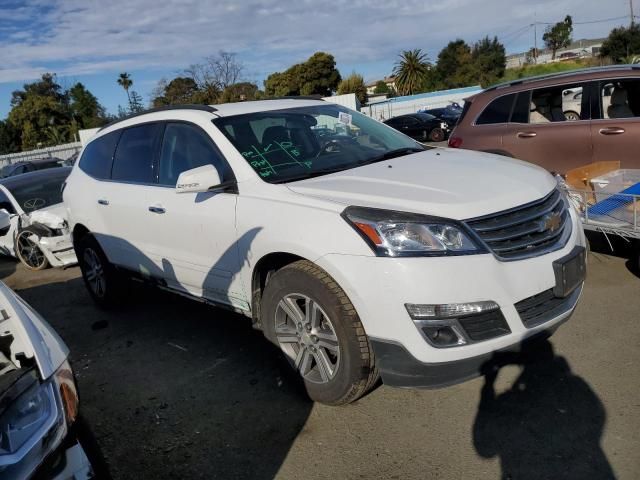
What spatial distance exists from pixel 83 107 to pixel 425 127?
51.4 m

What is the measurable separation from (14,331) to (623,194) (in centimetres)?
430

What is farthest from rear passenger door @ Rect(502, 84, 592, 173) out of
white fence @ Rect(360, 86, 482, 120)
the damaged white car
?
white fence @ Rect(360, 86, 482, 120)

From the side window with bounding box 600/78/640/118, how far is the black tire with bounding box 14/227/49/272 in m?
7.61

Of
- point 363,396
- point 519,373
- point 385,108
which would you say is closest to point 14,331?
point 363,396

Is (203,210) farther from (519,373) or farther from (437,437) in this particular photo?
(519,373)

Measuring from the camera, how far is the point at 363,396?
333 cm

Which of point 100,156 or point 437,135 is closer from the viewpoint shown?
point 100,156

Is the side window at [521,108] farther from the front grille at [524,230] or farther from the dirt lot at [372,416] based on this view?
the front grille at [524,230]

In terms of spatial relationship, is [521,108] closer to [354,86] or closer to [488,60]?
[354,86]

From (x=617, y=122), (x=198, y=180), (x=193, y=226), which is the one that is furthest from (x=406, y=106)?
(x=198, y=180)

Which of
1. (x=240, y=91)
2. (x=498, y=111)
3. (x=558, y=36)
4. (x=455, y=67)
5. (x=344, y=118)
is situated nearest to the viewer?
(x=344, y=118)

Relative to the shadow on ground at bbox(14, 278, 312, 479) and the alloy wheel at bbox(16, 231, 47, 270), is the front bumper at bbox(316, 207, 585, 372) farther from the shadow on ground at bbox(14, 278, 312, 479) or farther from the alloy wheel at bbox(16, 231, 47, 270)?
the alloy wheel at bbox(16, 231, 47, 270)

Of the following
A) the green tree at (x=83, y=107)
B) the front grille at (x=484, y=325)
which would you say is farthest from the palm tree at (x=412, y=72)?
the front grille at (x=484, y=325)

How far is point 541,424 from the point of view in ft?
9.37
